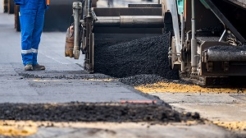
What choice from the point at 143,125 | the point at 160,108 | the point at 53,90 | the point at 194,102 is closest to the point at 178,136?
the point at 143,125

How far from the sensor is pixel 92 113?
723 centimetres

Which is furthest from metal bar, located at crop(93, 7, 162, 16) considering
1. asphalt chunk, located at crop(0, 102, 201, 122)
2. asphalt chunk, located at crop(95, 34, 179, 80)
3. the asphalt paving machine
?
asphalt chunk, located at crop(0, 102, 201, 122)

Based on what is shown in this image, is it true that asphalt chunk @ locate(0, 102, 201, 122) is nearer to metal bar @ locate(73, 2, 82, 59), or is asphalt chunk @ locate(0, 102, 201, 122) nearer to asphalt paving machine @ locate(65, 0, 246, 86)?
asphalt paving machine @ locate(65, 0, 246, 86)

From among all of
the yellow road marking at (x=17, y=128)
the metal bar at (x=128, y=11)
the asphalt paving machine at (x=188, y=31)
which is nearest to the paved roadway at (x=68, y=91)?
the yellow road marking at (x=17, y=128)

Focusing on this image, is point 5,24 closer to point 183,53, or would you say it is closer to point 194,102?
point 183,53

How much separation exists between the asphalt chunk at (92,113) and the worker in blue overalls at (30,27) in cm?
483

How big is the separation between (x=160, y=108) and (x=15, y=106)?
4.59 ft

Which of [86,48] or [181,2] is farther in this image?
[86,48]

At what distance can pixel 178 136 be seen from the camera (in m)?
6.39

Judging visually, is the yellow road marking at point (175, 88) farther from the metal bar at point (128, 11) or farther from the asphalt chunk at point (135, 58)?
the metal bar at point (128, 11)

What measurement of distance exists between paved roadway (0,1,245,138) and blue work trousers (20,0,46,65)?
0.30m

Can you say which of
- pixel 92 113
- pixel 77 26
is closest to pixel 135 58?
pixel 77 26

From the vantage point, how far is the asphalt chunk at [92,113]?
7027 mm

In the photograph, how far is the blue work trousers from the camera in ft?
40.8
